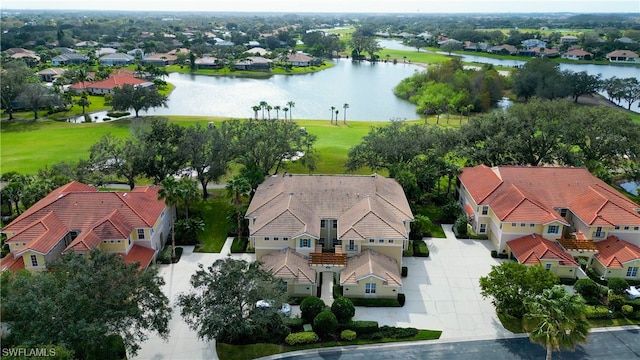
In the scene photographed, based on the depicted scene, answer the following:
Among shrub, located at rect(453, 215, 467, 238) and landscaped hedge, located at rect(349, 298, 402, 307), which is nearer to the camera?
landscaped hedge, located at rect(349, 298, 402, 307)

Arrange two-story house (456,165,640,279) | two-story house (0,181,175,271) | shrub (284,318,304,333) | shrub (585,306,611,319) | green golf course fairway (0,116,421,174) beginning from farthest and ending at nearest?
green golf course fairway (0,116,421,174)
two-story house (456,165,640,279)
two-story house (0,181,175,271)
shrub (585,306,611,319)
shrub (284,318,304,333)

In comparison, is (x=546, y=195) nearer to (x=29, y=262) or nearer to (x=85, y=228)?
(x=85, y=228)

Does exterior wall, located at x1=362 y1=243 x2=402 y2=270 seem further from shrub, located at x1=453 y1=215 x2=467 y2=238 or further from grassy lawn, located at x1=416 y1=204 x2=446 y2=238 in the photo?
shrub, located at x1=453 y1=215 x2=467 y2=238

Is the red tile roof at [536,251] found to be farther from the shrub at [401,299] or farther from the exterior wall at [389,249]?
the shrub at [401,299]

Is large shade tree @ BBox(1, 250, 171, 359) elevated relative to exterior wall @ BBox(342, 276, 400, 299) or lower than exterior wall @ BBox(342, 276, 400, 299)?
elevated

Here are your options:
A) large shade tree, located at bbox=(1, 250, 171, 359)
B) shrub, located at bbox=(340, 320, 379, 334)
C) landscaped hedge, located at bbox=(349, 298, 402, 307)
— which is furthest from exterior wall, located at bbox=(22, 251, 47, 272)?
landscaped hedge, located at bbox=(349, 298, 402, 307)

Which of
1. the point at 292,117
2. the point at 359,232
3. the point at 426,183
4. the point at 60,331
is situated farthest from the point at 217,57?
the point at 60,331

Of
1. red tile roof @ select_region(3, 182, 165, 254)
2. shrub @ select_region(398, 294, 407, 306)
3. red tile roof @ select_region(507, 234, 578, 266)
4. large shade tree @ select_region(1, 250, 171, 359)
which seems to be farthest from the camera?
red tile roof @ select_region(507, 234, 578, 266)

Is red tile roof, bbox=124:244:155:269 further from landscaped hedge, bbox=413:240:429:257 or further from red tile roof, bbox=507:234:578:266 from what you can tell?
red tile roof, bbox=507:234:578:266

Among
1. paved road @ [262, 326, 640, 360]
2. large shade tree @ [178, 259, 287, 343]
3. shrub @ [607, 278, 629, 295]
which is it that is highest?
large shade tree @ [178, 259, 287, 343]
